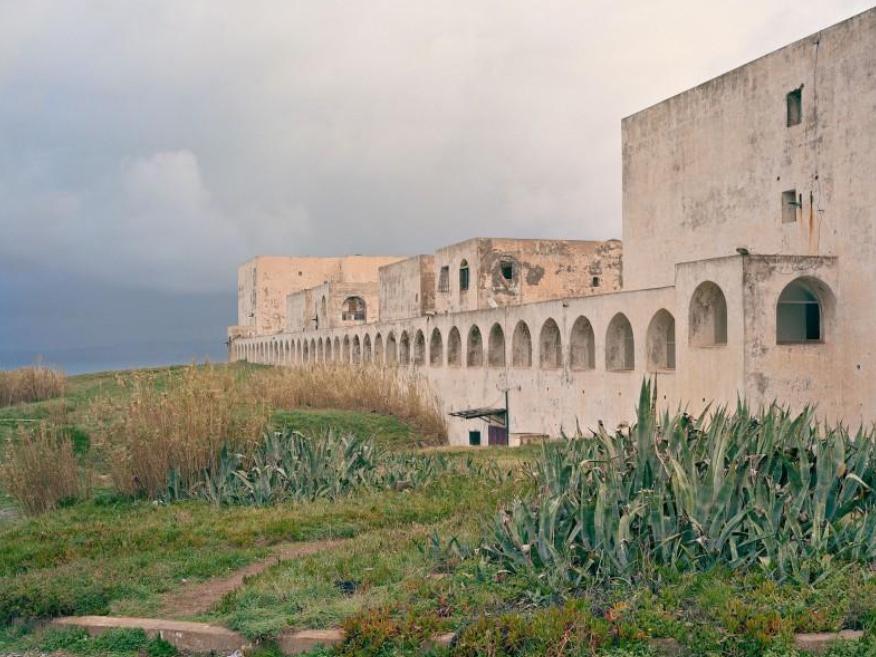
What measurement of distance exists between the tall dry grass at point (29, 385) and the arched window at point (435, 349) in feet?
33.0

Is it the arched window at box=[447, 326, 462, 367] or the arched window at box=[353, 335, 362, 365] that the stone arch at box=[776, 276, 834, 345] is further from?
the arched window at box=[353, 335, 362, 365]

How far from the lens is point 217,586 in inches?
271

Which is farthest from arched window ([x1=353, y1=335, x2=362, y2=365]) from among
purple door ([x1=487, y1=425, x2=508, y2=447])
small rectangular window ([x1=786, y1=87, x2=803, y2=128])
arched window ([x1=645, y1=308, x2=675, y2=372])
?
small rectangular window ([x1=786, y1=87, x2=803, y2=128])

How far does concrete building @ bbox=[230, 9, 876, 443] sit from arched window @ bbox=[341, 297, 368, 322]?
19.9 m

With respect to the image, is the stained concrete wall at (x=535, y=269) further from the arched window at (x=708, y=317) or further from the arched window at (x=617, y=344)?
the arched window at (x=708, y=317)

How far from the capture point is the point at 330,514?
353 inches

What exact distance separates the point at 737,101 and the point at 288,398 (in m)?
10.4

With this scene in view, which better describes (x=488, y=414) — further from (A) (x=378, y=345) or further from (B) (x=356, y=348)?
(B) (x=356, y=348)

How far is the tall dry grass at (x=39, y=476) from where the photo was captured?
33.2 feet

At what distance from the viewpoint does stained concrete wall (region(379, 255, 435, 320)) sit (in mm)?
31334

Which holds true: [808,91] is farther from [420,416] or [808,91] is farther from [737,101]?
[420,416]

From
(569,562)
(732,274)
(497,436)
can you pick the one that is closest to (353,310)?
(497,436)

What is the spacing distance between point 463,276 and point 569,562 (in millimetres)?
22252

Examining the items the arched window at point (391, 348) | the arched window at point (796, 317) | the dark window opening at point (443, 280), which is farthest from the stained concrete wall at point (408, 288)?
the arched window at point (796, 317)
